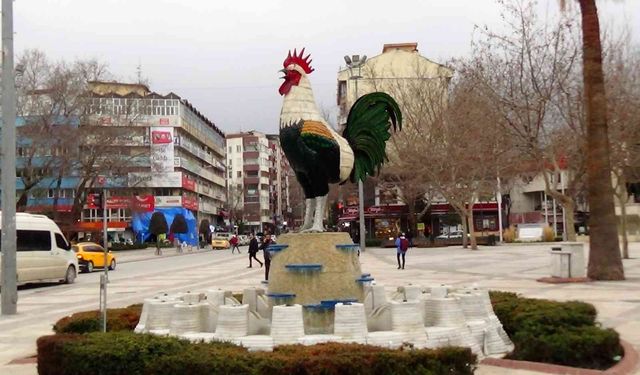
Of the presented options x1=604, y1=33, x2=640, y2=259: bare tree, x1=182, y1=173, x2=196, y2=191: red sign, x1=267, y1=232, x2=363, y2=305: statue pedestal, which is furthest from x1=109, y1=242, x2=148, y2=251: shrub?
x1=267, y1=232, x2=363, y2=305: statue pedestal

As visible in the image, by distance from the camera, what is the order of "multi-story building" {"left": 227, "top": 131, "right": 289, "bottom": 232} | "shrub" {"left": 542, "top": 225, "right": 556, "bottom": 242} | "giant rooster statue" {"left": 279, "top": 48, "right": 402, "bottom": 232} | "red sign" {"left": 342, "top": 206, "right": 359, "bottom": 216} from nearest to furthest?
"giant rooster statue" {"left": 279, "top": 48, "right": 402, "bottom": 232} → "shrub" {"left": 542, "top": 225, "right": 556, "bottom": 242} → "red sign" {"left": 342, "top": 206, "right": 359, "bottom": 216} → "multi-story building" {"left": 227, "top": 131, "right": 289, "bottom": 232}

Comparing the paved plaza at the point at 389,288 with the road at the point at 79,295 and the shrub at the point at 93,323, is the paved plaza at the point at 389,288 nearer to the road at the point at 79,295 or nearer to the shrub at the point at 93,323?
the road at the point at 79,295

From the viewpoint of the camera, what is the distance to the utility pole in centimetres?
1783

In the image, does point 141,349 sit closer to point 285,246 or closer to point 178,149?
point 285,246

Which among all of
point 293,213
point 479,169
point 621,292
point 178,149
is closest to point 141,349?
point 621,292

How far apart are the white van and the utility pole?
7305 millimetres

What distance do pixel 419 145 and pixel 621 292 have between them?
32.5m

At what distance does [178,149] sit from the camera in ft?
271

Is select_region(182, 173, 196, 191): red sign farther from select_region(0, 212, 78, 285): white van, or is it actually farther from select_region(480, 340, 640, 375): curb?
select_region(480, 340, 640, 375): curb

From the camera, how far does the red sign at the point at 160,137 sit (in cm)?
7869

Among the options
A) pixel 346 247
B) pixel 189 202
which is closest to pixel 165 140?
pixel 189 202

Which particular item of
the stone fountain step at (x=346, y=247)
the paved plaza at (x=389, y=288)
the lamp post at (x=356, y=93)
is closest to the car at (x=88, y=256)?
the paved plaza at (x=389, y=288)

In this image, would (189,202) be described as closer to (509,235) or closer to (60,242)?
(509,235)

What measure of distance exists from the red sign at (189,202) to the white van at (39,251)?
179 ft
